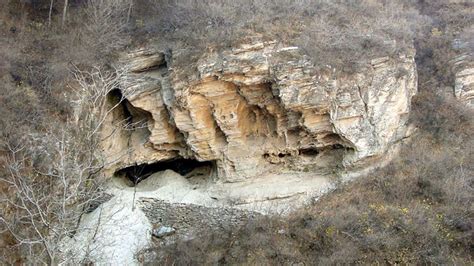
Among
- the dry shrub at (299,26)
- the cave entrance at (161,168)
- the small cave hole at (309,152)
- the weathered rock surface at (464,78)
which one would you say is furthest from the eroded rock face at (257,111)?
the weathered rock surface at (464,78)

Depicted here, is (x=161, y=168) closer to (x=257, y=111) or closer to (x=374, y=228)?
(x=257, y=111)

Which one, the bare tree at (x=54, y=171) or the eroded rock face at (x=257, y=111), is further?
the eroded rock face at (x=257, y=111)

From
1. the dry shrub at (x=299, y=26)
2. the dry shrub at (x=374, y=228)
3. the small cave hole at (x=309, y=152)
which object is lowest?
the dry shrub at (x=374, y=228)

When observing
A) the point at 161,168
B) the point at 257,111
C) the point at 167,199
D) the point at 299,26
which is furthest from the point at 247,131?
the point at 299,26

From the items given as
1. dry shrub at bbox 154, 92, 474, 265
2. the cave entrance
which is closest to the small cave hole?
dry shrub at bbox 154, 92, 474, 265

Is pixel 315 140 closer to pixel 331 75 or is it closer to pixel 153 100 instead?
pixel 331 75

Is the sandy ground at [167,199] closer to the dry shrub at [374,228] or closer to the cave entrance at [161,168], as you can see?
the cave entrance at [161,168]

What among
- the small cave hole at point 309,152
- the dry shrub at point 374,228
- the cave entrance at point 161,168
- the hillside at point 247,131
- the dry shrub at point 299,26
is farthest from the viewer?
the cave entrance at point 161,168
